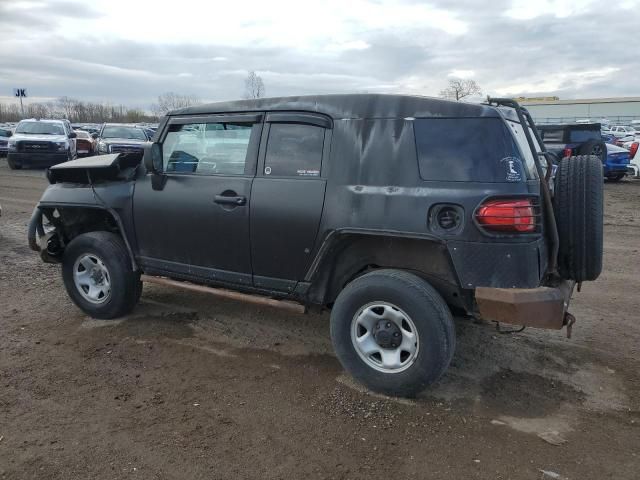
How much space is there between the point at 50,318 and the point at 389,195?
136 inches

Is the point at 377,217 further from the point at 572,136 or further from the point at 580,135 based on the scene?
the point at 580,135

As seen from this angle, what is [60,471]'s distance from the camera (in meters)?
2.84

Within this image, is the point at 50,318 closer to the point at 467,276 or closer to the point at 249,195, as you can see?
the point at 249,195

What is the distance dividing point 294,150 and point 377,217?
2.82 ft

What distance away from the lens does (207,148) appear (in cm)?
439

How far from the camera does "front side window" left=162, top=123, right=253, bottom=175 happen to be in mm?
4195

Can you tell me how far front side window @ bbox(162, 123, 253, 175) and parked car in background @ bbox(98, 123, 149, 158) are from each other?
1388cm

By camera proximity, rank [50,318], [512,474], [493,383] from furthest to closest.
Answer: [50,318] → [493,383] → [512,474]

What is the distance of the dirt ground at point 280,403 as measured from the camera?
2926mm

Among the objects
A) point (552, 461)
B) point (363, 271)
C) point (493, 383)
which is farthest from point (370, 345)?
point (552, 461)

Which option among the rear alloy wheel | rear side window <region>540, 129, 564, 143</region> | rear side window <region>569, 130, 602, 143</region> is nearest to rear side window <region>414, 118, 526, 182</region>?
the rear alloy wheel

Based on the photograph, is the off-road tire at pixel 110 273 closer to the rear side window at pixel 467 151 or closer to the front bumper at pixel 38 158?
the rear side window at pixel 467 151

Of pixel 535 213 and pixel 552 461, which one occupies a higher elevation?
pixel 535 213

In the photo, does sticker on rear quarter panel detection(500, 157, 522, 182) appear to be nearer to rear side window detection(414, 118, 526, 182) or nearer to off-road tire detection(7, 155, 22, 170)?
rear side window detection(414, 118, 526, 182)
